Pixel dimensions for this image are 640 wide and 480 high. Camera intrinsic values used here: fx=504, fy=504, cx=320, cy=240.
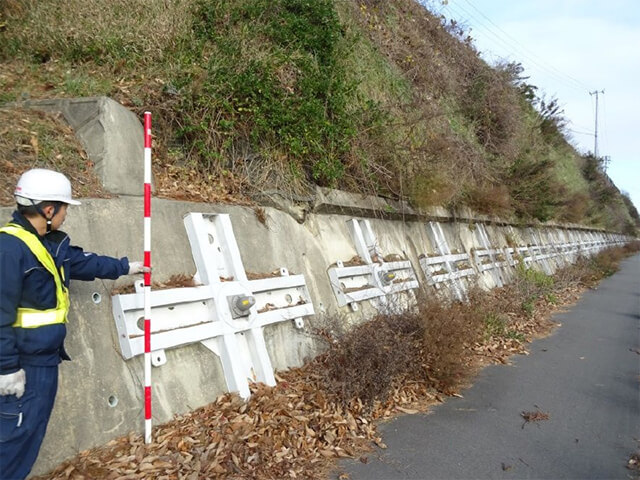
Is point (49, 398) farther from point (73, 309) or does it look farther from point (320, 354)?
point (320, 354)

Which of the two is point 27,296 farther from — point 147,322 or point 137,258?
point 137,258

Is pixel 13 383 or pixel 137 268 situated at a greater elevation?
pixel 137 268

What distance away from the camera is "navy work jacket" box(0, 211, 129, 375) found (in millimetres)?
3025

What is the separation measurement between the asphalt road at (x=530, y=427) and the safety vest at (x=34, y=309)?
268 centimetres

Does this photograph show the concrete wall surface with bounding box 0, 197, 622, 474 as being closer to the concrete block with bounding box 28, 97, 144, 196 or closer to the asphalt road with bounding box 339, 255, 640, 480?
the concrete block with bounding box 28, 97, 144, 196

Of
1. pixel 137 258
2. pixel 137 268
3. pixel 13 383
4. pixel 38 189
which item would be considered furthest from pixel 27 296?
pixel 137 258

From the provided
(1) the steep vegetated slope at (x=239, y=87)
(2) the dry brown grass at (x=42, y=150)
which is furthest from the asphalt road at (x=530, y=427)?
(2) the dry brown grass at (x=42, y=150)

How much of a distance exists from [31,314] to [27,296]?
4.6 inches

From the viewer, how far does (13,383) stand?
3016mm

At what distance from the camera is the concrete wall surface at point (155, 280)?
151 inches

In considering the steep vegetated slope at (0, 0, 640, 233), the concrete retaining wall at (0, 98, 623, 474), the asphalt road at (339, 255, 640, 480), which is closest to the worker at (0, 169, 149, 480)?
the concrete retaining wall at (0, 98, 623, 474)

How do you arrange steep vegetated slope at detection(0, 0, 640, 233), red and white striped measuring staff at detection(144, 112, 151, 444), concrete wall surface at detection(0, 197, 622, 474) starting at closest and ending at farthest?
concrete wall surface at detection(0, 197, 622, 474)
red and white striped measuring staff at detection(144, 112, 151, 444)
steep vegetated slope at detection(0, 0, 640, 233)

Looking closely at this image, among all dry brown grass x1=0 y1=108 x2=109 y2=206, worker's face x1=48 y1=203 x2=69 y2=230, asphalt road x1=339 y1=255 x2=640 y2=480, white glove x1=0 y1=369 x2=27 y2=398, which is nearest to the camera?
white glove x1=0 y1=369 x2=27 y2=398

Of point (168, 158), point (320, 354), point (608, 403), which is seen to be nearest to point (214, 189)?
point (168, 158)
